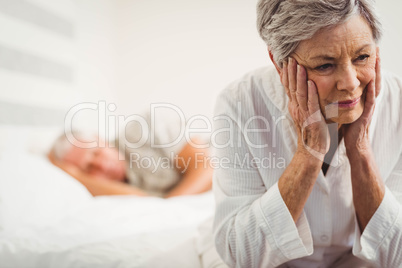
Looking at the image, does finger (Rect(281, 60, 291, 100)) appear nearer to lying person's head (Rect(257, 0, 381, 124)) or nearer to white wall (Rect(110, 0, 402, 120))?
lying person's head (Rect(257, 0, 381, 124))

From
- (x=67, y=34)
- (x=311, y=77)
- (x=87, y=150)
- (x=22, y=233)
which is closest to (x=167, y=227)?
(x=22, y=233)

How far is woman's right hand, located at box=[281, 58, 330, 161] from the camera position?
1.00 meters

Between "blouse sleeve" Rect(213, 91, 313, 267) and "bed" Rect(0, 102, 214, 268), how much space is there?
0.24m

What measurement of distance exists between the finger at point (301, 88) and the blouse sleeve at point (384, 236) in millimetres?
346

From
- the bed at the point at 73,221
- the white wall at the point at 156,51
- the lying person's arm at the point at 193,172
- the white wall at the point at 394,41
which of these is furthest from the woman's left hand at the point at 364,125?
the white wall at the point at 156,51

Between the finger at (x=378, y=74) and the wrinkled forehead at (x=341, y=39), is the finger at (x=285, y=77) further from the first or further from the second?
the finger at (x=378, y=74)

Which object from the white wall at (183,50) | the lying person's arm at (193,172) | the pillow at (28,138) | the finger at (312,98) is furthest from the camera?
the white wall at (183,50)

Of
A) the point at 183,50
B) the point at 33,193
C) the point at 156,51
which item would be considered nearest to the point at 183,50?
the point at 183,50

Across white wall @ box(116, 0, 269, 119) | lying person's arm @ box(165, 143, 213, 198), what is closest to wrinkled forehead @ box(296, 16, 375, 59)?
lying person's arm @ box(165, 143, 213, 198)

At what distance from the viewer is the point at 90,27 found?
10.8 ft

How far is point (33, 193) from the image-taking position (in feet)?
5.58

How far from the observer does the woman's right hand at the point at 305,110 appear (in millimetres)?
1000

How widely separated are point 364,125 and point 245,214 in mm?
422

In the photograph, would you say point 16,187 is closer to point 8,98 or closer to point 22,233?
point 22,233
